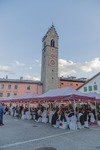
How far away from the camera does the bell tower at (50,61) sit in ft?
168

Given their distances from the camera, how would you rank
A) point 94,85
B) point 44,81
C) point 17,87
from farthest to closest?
point 17,87
point 44,81
point 94,85

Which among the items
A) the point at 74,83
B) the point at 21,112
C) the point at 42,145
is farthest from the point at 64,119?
the point at 74,83

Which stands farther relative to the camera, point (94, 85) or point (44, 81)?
point (44, 81)

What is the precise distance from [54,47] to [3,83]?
2102cm

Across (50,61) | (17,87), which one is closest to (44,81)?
(50,61)

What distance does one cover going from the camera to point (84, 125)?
506 inches

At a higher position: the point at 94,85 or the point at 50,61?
the point at 50,61

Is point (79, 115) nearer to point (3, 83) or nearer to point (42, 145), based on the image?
point (42, 145)

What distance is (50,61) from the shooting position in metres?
53.4

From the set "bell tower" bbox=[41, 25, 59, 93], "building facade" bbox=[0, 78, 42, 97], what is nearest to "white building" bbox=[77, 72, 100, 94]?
"bell tower" bbox=[41, 25, 59, 93]

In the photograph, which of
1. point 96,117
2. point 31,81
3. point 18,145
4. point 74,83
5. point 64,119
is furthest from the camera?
point 74,83

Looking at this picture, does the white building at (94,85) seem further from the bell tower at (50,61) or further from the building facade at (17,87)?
the building facade at (17,87)

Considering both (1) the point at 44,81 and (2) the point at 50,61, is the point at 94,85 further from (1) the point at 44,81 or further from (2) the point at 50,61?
(2) the point at 50,61

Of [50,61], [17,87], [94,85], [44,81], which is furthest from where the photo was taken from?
[50,61]
